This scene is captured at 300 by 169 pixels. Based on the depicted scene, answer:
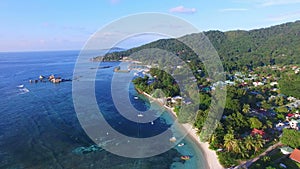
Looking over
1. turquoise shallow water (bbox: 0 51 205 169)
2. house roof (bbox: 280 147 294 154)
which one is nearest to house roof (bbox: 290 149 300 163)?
house roof (bbox: 280 147 294 154)

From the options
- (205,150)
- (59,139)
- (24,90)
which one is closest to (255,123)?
(205,150)

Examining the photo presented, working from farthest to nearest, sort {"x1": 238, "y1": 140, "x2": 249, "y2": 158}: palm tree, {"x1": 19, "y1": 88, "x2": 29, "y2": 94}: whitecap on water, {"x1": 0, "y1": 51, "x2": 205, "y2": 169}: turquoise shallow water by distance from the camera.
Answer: {"x1": 19, "y1": 88, "x2": 29, "y2": 94}: whitecap on water
{"x1": 0, "y1": 51, "x2": 205, "y2": 169}: turquoise shallow water
{"x1": 238, "y1": 140, "x2": 249, "y2": 158}: palm tree

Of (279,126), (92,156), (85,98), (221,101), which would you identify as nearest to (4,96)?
(85,98)

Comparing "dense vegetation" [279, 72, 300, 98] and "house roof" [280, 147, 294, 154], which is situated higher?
"dense vegetation" [279, 72, 300, 98]

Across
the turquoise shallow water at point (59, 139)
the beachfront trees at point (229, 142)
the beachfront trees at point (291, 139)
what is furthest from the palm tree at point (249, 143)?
the turquoise shallow water at point (59, 139)

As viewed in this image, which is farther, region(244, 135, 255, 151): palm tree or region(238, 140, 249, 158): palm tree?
region(244, 135, 255, 151): palm tree

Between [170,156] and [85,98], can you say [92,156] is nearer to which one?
[170,156]

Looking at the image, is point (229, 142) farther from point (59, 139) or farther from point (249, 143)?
point (59, 139)

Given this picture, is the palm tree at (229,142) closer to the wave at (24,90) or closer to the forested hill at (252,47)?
the wave at (24,90)

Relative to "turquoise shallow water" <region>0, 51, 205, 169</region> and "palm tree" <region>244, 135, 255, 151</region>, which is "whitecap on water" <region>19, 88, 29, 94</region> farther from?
"palm tree" <region>244, 135, 255, 151</region>
